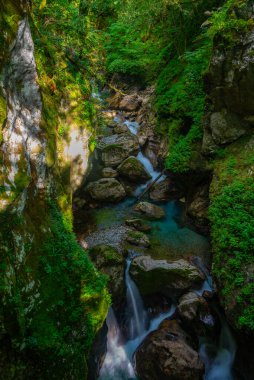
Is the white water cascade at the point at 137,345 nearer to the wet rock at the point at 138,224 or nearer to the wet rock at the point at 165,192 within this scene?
the wet rock at the point at 138,224

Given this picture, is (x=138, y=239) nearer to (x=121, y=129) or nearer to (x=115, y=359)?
(x=115, y=359)

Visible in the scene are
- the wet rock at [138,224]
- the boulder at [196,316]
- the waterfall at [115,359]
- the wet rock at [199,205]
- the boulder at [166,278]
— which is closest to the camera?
the waterfall at [115,359]

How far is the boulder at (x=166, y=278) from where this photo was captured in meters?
6.50

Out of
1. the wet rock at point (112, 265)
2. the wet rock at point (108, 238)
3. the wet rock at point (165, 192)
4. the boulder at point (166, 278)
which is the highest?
the wet rock at point (165, 192)

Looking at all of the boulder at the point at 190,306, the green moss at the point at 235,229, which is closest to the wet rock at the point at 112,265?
the boulder at the point at 190,306

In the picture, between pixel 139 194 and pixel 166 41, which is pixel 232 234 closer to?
pixel 139 194

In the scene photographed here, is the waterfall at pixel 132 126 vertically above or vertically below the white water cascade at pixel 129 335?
above

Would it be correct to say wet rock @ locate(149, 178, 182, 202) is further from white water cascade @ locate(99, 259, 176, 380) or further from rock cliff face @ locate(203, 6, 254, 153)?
white water cascade @ locate(99, 259, 176, 380)

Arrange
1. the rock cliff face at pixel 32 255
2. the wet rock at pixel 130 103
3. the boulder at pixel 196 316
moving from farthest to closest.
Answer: the wet rock at pixel 130 103, the boulder at pixel 196 316, the rock cliff face at pixel 32 255

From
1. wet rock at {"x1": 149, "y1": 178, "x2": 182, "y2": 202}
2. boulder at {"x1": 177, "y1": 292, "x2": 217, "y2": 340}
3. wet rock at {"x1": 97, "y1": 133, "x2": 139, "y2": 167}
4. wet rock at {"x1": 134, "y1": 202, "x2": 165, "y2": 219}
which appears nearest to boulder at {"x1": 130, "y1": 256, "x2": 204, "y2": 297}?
boulder at {"x1": 177, "y1": 292, "x2": 217, "y2": 340}

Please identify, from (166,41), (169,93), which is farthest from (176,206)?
(166,41)

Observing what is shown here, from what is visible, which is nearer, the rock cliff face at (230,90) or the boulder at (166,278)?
the boulder at (166,278)

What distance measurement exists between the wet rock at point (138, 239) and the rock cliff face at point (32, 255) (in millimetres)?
3283

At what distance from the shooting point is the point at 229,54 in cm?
716
